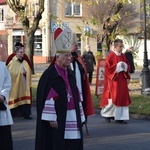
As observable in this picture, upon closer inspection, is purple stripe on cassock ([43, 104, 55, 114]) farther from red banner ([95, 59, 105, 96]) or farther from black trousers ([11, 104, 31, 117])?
red banner ([95, 59, 105, 96])

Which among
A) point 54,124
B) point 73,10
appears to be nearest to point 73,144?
point 54,124

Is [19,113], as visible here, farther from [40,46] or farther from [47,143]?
[40,46]

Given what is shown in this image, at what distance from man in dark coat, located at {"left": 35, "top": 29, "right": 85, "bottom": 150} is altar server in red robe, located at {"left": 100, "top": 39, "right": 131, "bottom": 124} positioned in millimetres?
5417

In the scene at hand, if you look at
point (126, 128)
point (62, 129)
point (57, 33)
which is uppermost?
point (57, 33)

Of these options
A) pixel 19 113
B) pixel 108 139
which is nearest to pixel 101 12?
pixel 19 113

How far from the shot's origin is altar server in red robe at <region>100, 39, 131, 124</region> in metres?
12.3

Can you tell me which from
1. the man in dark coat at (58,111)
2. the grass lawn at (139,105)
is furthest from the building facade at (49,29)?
the man in dark coat at (58,111)

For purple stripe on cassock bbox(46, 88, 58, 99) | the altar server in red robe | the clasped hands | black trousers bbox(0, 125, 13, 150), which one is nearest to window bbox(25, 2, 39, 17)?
the altar server in red robe

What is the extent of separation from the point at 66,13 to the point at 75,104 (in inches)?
1829

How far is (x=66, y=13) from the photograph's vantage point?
173 feet

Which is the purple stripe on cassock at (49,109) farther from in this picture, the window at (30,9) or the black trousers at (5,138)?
the window at (30,9)

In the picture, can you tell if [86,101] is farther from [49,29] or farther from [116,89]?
[49,29]

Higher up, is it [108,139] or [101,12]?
[101,12]

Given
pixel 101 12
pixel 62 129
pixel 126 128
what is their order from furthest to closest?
pixel 101 12, pixel 126 128, pixel 62 129
